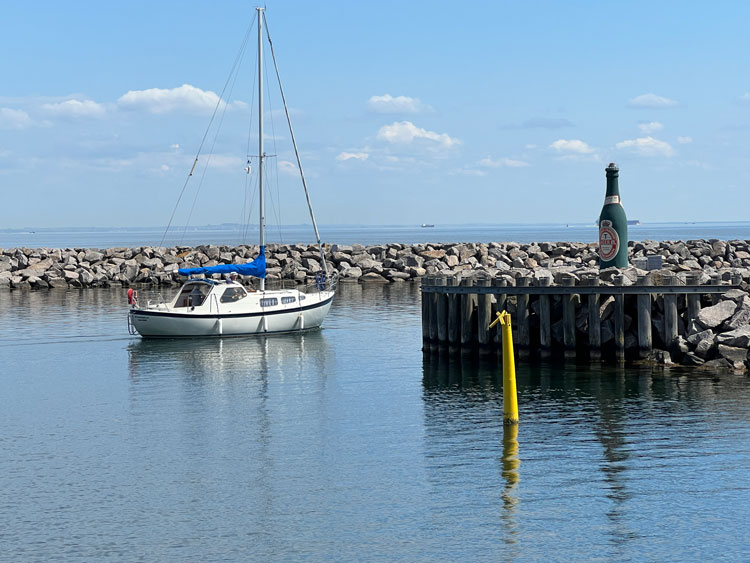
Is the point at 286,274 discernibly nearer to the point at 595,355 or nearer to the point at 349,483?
the point at 595,355

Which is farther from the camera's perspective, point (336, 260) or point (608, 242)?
point (336, 260)

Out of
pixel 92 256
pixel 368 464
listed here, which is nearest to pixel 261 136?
pixel 368 464

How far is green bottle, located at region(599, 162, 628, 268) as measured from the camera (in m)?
31.4

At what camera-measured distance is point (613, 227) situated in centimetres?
3161

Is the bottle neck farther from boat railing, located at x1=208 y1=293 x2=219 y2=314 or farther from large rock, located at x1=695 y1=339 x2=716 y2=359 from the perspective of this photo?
boat railing, located at x1=208 y1=293 x2=219 y2=314

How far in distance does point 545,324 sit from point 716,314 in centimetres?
473

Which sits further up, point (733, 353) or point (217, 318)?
point (217, 318)

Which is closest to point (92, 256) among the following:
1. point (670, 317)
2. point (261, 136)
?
point (261, 136)

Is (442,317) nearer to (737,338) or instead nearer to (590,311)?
(590,311)

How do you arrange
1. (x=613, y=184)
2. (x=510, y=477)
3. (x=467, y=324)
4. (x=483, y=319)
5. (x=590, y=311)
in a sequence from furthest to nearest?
(x=613, y=184), (x=467, y=324), (x=483, y=319), (x=590, y=311), (x=510, y=477)

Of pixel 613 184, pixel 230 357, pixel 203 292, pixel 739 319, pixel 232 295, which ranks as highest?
pixel 613 184

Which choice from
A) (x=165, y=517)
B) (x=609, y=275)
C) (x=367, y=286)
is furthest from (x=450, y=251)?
(x=165, y=517)

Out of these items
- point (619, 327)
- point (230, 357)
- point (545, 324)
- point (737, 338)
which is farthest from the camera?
point (230, 357)

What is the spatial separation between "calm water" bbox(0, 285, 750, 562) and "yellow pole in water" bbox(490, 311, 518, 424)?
0.51 meters
